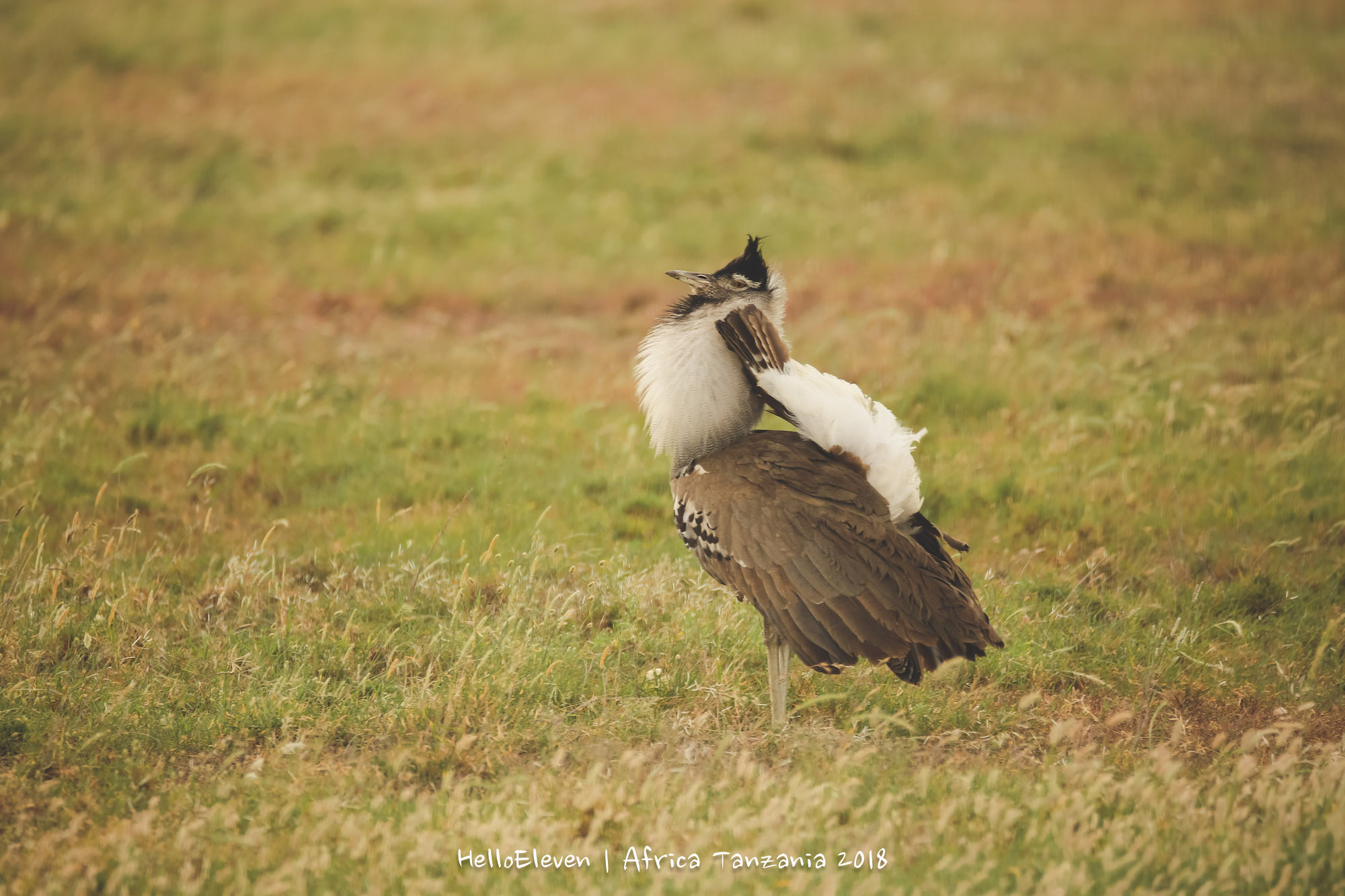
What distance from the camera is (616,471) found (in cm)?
750

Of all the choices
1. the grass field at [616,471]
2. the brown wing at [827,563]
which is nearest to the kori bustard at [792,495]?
the brown wing at [827,563]

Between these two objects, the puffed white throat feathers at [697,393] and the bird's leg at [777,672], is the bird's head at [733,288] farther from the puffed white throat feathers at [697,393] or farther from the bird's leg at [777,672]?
the bird's leg at [777,672]

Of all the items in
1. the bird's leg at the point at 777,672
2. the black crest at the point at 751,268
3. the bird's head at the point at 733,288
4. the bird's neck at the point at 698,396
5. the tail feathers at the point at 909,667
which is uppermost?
the black crest at the point at 751,268

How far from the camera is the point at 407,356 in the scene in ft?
Answer: 33.1

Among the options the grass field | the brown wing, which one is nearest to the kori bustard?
the brown wing

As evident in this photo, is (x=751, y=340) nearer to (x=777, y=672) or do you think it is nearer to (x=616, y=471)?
(x=777, y=672)

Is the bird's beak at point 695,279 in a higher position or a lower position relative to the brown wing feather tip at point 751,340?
higher

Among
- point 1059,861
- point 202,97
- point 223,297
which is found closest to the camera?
point 1059,861

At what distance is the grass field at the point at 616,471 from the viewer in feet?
12.7

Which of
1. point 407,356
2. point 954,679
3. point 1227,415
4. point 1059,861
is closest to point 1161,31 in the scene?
point 1227,415

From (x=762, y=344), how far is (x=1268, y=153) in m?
13.2

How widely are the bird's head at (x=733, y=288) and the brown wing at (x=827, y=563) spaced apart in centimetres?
77

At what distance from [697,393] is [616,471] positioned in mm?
2620

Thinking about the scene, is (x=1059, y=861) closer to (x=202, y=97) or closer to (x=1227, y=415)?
(x=1227, y=415)
